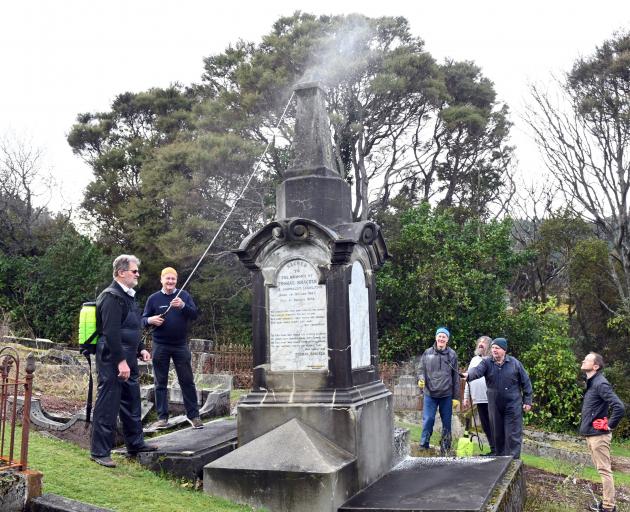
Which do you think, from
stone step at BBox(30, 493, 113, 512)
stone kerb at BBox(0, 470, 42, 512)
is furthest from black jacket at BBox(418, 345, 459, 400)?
stone kerb at BBox(0, 470, 42, 512)

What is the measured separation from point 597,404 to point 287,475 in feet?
13.5

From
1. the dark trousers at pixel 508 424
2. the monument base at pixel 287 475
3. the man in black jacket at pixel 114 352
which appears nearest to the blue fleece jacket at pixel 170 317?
the man in black jacket at pixel 114 352

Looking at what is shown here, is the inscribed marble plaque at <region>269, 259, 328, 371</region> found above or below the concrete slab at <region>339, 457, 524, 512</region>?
above

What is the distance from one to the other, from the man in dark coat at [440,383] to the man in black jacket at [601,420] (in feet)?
6.08

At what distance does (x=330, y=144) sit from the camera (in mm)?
7648

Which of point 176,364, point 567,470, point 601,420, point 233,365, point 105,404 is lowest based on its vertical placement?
point 567,470

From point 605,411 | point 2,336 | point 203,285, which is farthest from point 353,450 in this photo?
point 203,285

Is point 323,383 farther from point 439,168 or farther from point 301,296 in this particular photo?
point 439,168

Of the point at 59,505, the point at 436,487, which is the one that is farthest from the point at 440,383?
the point at 59,505

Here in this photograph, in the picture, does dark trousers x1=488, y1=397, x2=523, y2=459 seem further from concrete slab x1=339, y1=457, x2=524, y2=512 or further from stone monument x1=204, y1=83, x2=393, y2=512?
stone monument x1=204, y1=83, x2=393, y2=512

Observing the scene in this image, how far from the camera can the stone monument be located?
586 cm

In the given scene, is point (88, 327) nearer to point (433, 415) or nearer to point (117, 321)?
point (117, 321)

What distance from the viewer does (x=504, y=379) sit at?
323 inches

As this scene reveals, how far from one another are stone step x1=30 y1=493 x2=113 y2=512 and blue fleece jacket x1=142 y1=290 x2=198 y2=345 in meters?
2.88
